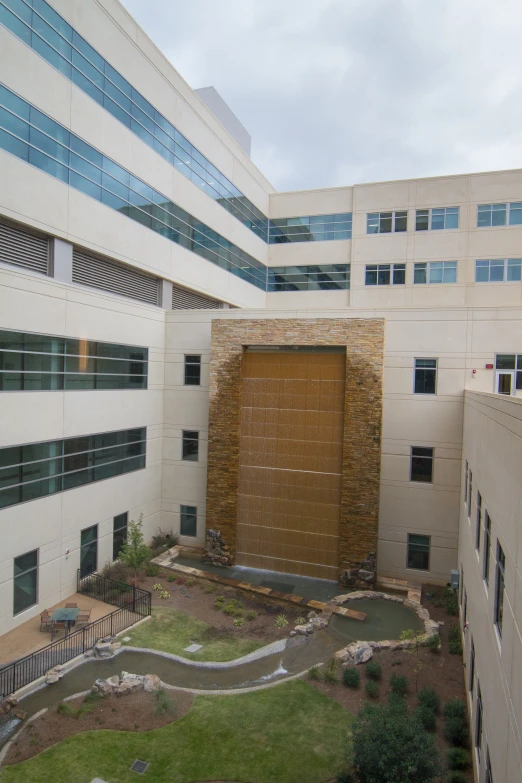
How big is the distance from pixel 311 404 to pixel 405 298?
51.1ft

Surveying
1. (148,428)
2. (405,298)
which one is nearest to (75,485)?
(148,428)

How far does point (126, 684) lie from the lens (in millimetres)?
12469

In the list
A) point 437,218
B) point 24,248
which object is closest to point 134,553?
point 24,248

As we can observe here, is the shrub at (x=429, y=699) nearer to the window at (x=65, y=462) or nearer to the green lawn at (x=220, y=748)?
the green lawn at (x=220, y=748)

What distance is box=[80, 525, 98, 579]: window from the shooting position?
59.6ft

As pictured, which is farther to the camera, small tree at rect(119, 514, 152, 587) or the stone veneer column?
the stone veneer column

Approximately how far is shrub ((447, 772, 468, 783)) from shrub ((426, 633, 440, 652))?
16.8 feet

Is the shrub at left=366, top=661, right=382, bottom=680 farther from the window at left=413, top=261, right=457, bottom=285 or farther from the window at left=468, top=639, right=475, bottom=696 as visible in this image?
the window at left=413, top=261, right=457, bottom=285

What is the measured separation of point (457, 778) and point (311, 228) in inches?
1251

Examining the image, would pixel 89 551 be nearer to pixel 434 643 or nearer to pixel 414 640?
pixel 414 640

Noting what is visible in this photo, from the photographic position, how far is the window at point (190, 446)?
22.8 metres

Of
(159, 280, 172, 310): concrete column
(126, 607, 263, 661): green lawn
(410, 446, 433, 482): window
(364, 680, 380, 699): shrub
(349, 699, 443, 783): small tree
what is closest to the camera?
(349, 699, 443, 783): small tree

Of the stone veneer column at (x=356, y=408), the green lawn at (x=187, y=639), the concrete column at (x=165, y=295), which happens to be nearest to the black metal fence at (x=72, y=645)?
the green lawn at (x=187, y=639)

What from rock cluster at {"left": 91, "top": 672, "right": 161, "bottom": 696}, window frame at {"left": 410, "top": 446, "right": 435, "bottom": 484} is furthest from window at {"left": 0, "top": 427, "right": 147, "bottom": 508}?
window frame at {"left": 410, "top": 446, "right": 435, "bottom": 484}
